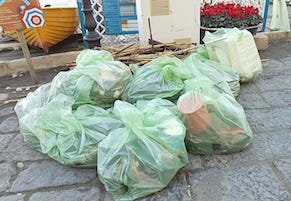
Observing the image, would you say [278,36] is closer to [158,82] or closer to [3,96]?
[158,82]

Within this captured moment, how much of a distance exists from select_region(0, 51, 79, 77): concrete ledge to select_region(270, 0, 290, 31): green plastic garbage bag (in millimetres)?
3904

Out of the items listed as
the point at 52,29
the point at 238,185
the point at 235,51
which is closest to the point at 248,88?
the point at 235,51

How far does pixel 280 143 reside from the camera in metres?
2.25

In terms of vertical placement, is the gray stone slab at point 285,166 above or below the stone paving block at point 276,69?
below

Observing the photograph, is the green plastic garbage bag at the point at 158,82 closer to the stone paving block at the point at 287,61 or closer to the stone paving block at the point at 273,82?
the stone paving block at the point at 273,82

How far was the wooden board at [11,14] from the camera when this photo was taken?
10.9ft

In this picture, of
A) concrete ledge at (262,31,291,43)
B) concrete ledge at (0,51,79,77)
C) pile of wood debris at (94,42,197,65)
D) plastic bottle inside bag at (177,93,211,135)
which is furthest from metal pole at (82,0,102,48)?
concrete ledge at (262,31,291,43)

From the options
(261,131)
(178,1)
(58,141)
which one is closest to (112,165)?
(58,141)

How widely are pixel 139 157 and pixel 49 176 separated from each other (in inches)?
32.8

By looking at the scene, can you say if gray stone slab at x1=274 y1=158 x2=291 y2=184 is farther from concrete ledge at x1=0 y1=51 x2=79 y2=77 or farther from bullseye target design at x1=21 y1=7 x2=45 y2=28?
concrete ledge at x1=0 y1=51 x2=79 y2=77

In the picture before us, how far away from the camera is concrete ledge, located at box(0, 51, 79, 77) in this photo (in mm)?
4391

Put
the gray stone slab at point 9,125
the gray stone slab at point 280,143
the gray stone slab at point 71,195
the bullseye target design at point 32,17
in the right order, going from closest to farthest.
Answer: the gray stone slab at point 71,195 < the gray stone slab at point 280,143 < the gray stone slab at point 9,125 < the bullseye target design at point 32,17

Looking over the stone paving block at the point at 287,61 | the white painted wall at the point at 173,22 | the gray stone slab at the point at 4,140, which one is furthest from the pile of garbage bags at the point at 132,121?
the stone paving block at the point at 287,61

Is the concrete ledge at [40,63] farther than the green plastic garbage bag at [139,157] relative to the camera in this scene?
Yes
